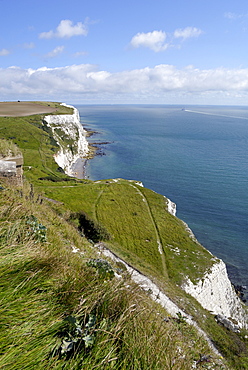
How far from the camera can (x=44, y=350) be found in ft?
12.0

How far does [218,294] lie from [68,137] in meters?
137

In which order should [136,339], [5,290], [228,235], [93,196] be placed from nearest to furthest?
1. [5,290]
2. [136,339]
3. [228,235]
4. [93,196]

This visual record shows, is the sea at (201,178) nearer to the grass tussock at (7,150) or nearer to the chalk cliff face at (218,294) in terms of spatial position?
the chalk cliff face at (218,294)

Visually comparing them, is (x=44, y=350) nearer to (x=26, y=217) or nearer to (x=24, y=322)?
(x=24, y=322)

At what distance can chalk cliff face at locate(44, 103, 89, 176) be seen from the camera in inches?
5468

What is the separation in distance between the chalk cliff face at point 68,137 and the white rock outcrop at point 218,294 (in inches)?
4042

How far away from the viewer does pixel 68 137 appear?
15775 cm

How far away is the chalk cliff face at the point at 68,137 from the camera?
13888cm

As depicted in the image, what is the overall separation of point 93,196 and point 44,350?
67.6m

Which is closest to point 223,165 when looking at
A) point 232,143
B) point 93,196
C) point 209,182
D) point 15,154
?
point 209,182

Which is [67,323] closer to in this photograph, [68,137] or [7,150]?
[7,150]

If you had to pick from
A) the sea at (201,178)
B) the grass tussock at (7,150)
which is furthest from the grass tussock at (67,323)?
the sea at (201,178)

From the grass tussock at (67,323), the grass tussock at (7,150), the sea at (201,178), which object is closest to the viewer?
the grass tussock at (67,323)

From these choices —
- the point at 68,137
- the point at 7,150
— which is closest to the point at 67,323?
the point at 7,150
